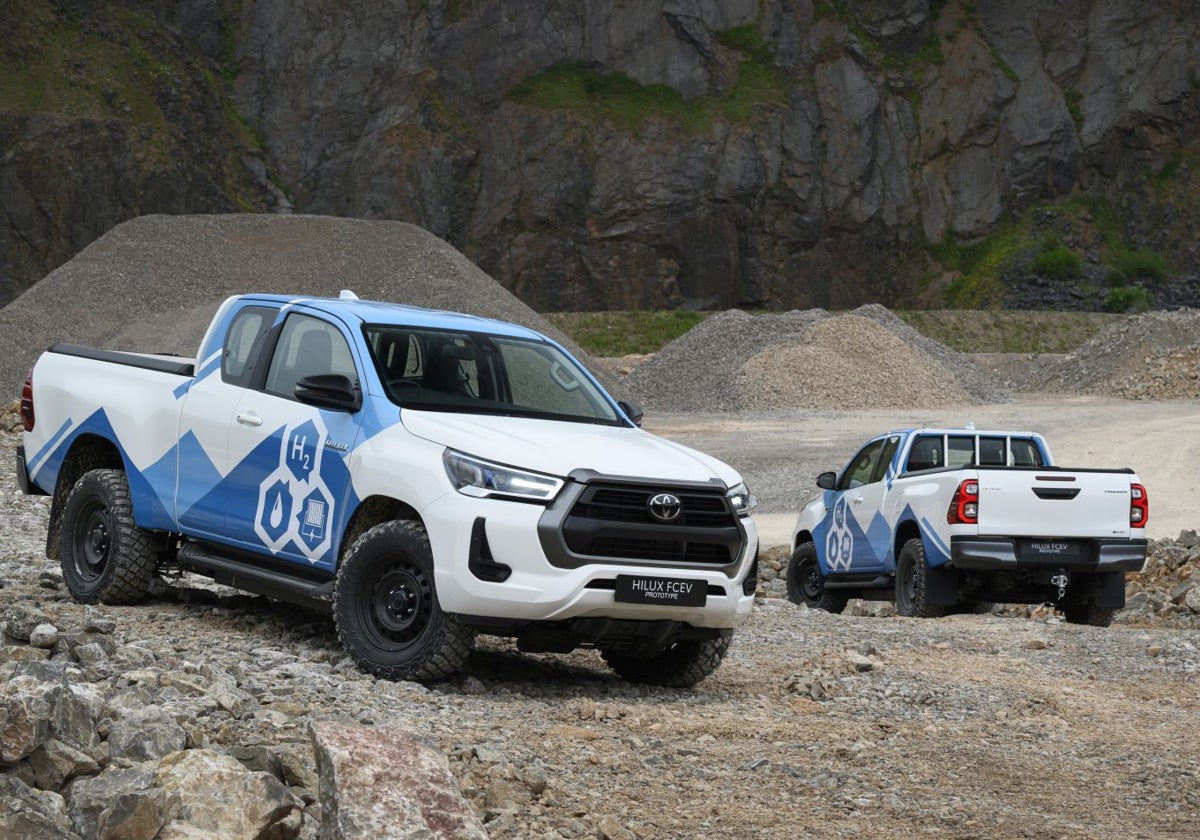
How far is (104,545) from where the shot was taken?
10320mm

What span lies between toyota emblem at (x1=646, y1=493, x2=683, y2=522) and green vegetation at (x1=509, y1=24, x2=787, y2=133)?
95.6 meters

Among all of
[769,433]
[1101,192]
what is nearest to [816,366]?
[769,433]

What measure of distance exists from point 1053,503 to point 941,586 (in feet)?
3.90

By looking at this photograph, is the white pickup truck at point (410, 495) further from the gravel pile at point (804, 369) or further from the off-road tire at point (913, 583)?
the gravel pile at point (804, 369)

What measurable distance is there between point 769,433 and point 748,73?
233ft

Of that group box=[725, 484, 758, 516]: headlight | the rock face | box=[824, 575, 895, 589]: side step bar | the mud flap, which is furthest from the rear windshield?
the rock face

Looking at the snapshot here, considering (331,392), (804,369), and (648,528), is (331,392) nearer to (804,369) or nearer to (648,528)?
(648,528)

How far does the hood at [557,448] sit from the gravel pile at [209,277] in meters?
33.3

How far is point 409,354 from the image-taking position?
8945 mm

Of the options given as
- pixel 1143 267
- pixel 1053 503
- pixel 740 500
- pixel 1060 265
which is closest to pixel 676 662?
pixel 740 500

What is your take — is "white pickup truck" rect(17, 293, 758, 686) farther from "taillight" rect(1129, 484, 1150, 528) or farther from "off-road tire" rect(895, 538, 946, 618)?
"taillight" rect(1129, 484, 1150, 528)

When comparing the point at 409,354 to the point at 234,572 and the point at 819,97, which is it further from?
the point at 819,97

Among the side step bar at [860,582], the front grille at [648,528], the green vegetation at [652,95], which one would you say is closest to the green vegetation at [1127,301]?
the green vegetation at [652,95]

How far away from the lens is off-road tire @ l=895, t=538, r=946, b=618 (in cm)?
1379
